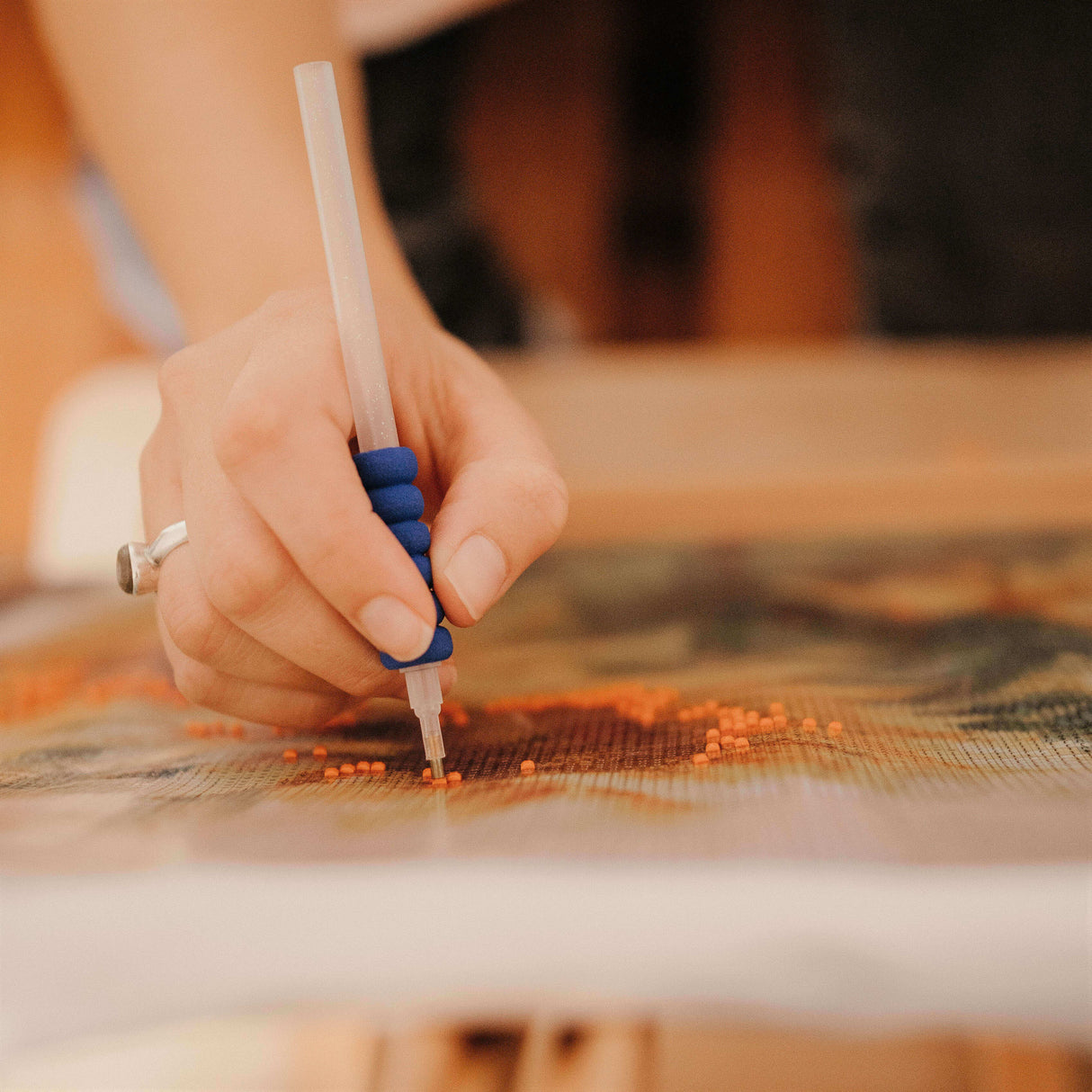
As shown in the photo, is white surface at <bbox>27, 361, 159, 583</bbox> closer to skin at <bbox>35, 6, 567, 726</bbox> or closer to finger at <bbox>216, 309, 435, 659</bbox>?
skin at <bbox>35, 6, 567, 726</bbox>

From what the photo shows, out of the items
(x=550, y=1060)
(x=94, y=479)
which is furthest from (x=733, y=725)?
(x=94, y=479)

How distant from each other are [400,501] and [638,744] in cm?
10

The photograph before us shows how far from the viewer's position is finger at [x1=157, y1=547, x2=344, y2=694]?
0.85 feet

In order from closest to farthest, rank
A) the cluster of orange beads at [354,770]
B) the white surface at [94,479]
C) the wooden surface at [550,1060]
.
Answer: the wooden surface at [550,1060]
the cluster of orange beads at [354,770]
the white surface at [94,479]

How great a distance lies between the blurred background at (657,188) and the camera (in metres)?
0.79

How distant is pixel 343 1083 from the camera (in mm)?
154

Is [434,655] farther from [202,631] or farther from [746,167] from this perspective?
[746,167]

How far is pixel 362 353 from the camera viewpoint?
0.25 meters

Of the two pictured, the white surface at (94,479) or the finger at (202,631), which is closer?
the finger at (202,631)

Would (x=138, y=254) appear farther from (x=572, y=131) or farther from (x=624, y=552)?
(x=624, y=552)

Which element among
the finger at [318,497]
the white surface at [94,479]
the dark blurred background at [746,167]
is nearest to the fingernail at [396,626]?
Result: the finger at [318,497]

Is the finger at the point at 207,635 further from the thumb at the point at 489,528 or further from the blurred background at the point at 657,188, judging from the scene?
the blurred background at the point at 657,188

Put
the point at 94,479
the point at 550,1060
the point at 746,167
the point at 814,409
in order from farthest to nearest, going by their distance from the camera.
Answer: the point at 746,167 < the point at 814,409 < the point at 94,479 < the point at 550,1060

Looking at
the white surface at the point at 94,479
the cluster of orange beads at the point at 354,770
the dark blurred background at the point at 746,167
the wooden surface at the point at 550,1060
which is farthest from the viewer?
the dark blurred background at the point at 746,167
